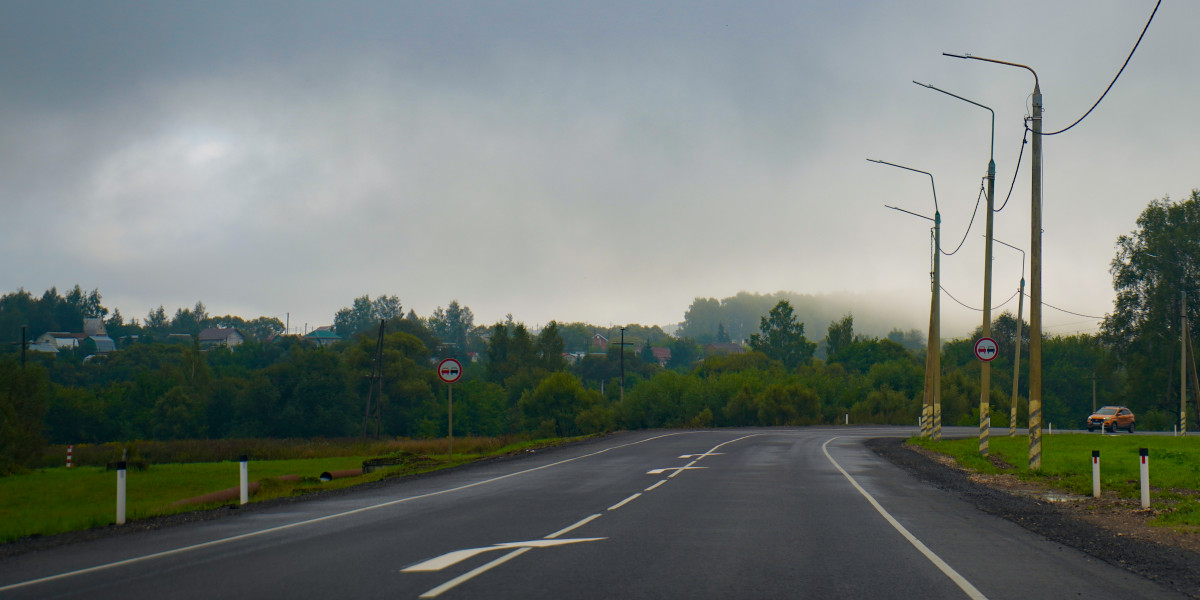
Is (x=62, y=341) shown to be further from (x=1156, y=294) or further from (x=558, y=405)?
(x=1156, y=294)

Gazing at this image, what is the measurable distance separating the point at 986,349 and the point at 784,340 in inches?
4618

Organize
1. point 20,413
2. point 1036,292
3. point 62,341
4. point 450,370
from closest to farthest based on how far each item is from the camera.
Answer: point 1036,292, point 450,370, point 20,413, point 62,341

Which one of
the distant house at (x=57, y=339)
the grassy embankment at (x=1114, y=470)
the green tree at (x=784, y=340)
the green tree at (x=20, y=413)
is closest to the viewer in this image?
the grassy embankment at (x=1114, y=470)

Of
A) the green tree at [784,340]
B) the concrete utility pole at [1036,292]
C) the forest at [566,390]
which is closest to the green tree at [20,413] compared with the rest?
the forest at [566,390]

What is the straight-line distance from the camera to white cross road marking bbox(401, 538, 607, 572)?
27.8 feet

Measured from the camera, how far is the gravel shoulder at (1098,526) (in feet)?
30.9

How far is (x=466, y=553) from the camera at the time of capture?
30.8ft

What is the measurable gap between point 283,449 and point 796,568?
169 feet

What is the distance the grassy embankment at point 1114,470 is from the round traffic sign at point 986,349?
3.25m

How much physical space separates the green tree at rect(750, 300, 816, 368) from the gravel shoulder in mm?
121070

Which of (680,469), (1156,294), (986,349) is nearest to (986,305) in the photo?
(986,349)

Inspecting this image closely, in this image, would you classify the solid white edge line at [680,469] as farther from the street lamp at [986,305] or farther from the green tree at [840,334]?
the green tree at [840,334]

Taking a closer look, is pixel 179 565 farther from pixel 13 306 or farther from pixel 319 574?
pixel 13 306

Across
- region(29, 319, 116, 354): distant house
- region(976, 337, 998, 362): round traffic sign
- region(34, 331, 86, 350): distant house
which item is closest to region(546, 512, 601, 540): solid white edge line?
region(976, 337, 998, 362): round traffic sign
